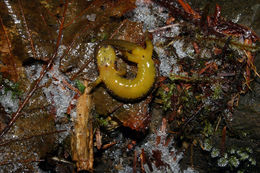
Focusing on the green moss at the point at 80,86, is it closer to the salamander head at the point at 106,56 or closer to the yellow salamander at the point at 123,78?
the yellow salamander at the point at 123,78

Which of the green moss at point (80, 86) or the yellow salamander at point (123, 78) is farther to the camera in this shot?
the green moss at point (80, 86)

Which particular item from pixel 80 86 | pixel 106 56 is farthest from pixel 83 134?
pixel 106 56

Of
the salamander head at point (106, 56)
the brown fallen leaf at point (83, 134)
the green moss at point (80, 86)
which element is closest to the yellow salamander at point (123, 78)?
the salamander head at point (106, 56)

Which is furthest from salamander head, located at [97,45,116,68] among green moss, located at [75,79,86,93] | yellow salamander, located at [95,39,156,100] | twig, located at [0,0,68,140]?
twig, located at [0,0,68,140]

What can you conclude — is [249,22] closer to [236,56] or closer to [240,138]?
[236,56]

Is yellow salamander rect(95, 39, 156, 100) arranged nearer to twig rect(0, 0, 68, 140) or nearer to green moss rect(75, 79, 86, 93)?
green moss rect(75, 79, 86, 93)

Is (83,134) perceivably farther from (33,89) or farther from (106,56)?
(106,56)

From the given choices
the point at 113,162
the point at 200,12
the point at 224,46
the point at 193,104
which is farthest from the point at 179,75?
the point at 113,162

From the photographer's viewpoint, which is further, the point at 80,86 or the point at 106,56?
the point at 80,86
